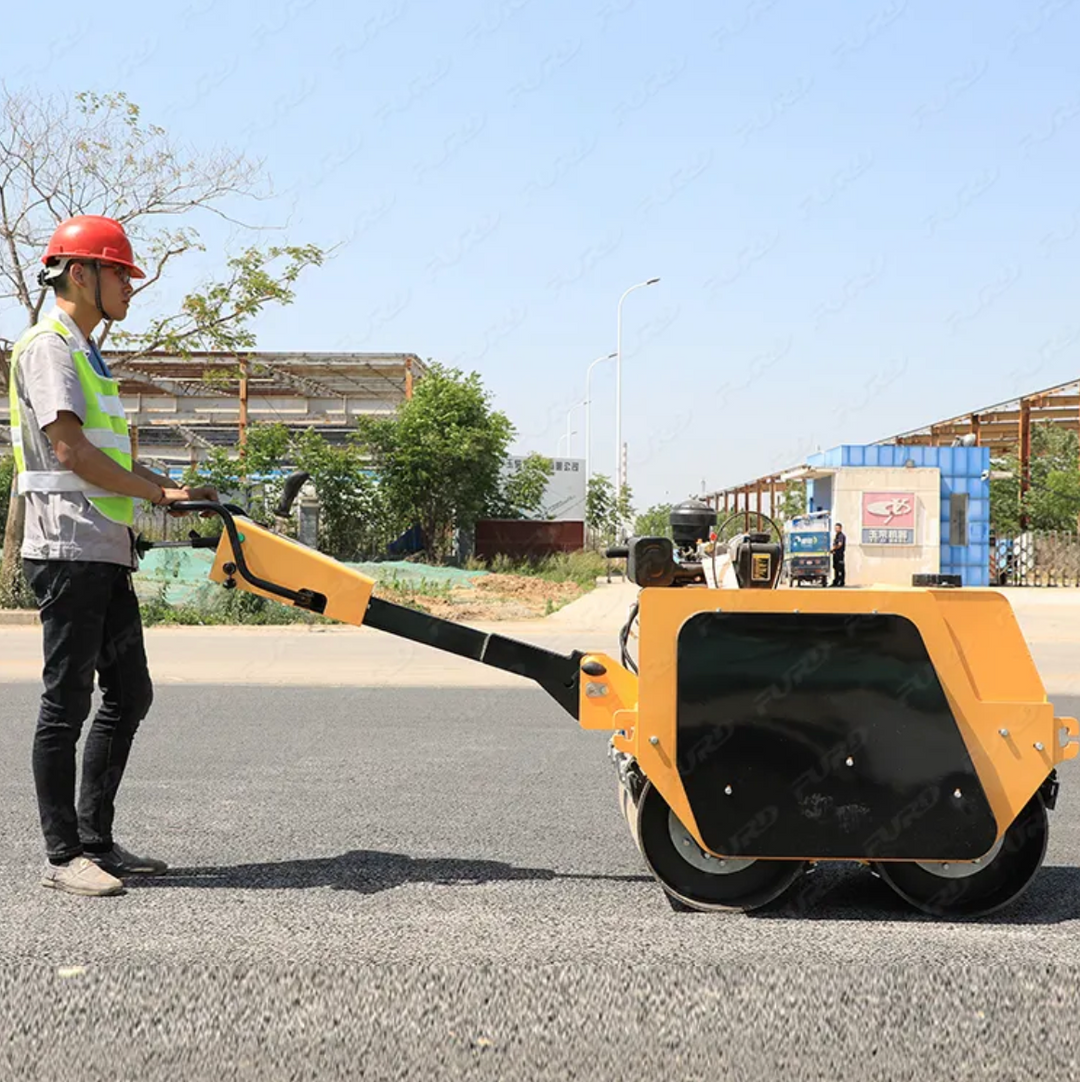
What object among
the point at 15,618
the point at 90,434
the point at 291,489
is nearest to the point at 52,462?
the point at 90,434

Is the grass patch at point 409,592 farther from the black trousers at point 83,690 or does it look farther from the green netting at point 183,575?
the black trousers at point 83,690

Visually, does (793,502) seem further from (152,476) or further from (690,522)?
(152,476)

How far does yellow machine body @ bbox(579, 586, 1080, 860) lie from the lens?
361 cm

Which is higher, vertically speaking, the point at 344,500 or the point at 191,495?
the point at 344,500

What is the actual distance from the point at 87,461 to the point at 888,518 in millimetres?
27173

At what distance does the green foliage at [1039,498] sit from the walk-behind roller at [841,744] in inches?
1282

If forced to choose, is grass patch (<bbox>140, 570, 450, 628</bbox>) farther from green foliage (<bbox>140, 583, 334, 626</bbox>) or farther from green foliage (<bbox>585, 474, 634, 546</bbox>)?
green foliage (<bbox>585, 474, 634, 546</bbox>)

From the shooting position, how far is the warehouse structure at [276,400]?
44.6 metres

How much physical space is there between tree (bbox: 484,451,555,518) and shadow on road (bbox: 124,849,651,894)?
3050 centimetres

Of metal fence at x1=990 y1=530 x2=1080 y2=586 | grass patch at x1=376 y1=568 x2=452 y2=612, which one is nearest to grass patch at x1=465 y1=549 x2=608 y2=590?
grass patch at x1=376 y1=568 x2=452 y2=612

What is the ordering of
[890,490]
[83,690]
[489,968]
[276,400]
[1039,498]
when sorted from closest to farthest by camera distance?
[489,968] → [83,690] → [890,490] → [1039,498] → [276,400]

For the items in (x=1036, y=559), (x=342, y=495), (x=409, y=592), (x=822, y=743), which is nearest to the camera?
(x=822, y=743)

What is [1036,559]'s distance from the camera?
32.6 meters

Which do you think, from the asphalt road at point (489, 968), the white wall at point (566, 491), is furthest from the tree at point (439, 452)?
the asphalt road at point (489, 968)
